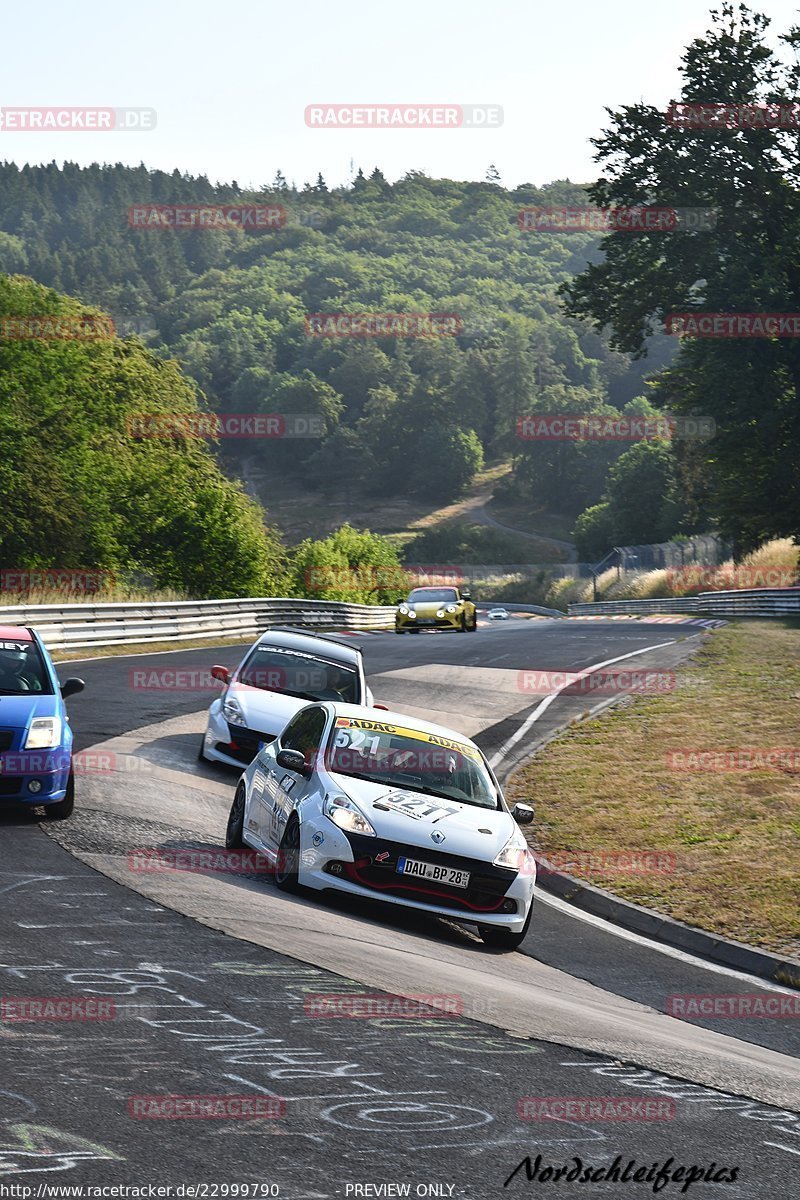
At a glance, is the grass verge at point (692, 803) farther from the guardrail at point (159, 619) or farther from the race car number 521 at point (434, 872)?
the guardrail at point (159, 619)

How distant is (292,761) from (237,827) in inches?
51.4

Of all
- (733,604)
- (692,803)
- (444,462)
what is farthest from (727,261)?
(444,462)

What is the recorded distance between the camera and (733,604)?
48.1 meters

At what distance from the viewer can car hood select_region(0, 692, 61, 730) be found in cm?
1102

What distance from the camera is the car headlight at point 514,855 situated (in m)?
9.70

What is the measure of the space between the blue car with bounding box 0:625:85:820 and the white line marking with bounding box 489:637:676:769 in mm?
6198

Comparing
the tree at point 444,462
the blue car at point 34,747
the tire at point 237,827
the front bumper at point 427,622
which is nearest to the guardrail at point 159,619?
the front bumper at point 427,622

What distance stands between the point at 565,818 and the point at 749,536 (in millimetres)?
36037

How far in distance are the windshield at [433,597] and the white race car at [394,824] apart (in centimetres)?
2892

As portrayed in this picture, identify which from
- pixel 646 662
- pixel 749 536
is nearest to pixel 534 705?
pixel 646 662

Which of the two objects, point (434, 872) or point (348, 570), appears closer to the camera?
point (434, 872)

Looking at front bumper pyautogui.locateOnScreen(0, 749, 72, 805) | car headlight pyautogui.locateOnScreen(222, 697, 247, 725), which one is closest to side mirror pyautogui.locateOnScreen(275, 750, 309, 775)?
front bumper pyautogui.locateOnScreen(0, 749, 72, 805)

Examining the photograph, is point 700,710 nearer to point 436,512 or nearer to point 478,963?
point 478,963

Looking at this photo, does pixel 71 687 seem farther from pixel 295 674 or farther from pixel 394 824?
pixel 295 674
